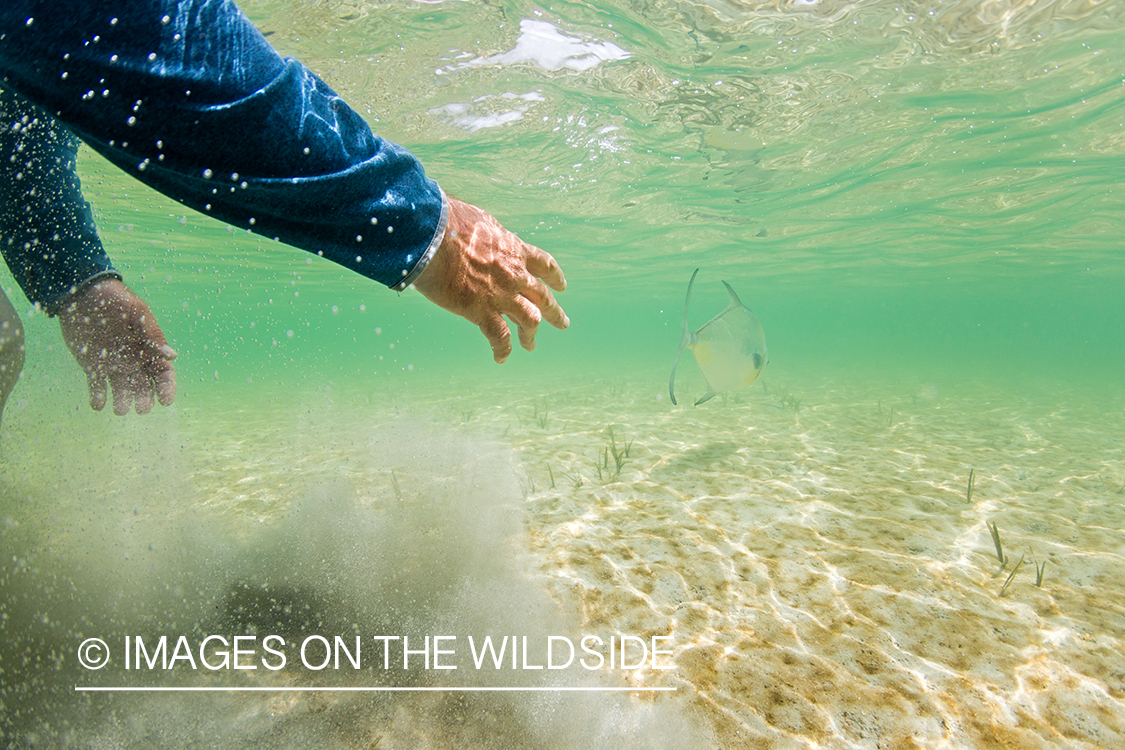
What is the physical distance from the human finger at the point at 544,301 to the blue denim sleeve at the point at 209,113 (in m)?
0.62

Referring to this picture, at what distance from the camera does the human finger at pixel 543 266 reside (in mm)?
2035

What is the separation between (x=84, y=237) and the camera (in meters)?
2.46

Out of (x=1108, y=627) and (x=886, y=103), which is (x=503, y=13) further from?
(x=1108, y=627)

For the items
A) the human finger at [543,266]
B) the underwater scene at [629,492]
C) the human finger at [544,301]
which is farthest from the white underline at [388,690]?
the human finger at [543,266]

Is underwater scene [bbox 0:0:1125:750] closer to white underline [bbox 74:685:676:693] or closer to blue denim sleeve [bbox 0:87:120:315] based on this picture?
white underline [bbox 74:685:676:693]

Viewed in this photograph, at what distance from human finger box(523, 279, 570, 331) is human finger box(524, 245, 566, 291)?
0.27 ft

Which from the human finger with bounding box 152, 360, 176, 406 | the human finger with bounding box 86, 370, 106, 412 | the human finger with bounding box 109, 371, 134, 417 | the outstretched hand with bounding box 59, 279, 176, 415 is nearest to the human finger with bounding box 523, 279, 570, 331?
the outstretched hand with bounding box 59, 279, 176, 415

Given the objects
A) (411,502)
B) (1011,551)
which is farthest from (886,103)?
(411,502)

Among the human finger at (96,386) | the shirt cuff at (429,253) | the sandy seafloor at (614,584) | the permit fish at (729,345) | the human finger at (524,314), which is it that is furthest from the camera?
the permit fish at (729,345)

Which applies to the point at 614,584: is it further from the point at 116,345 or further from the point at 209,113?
the point at 209,113

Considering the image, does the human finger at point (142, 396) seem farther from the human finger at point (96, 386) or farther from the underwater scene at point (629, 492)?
the underwater scene at point (629, 492)

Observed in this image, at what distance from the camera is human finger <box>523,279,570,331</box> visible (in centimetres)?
194

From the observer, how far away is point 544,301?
2020 mm

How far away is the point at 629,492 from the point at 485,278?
4574 mm
